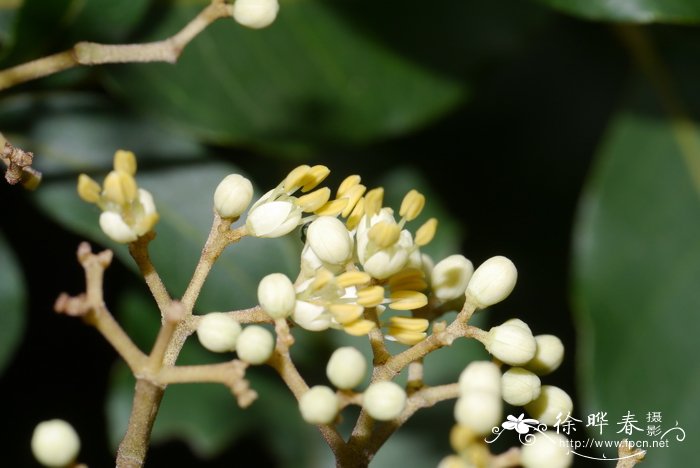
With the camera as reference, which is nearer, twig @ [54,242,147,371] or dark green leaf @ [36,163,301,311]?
twig @ [54,242,147,371]

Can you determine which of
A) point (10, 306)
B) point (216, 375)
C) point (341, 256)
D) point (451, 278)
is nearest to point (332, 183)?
point (10, 306)

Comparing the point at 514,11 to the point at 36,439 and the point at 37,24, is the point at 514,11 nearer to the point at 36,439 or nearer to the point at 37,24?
the point at 37,24

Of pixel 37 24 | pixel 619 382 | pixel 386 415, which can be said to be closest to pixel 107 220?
pixel 386 415

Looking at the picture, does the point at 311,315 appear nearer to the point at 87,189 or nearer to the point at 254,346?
the point at 254,346

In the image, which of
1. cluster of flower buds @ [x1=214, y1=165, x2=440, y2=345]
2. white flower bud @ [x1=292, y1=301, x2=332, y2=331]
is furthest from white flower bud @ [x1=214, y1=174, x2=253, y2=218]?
white flower bud @ [x1=292, y1=301, x2=332, y2=331]

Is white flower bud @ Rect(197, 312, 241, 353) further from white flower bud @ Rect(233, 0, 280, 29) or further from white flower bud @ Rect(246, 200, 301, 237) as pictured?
white flower bud @ Rect(233, 0, 280, 29)

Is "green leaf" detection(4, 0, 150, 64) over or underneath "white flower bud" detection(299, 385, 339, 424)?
over
